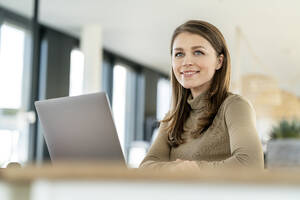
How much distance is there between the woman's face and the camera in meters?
1.65

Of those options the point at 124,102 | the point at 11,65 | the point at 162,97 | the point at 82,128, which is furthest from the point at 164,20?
the point at 82,128

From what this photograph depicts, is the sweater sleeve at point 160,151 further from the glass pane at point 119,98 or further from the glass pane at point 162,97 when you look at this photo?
the glass pane at point 162,97

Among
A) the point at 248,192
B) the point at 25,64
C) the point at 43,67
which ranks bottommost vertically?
the point at 248,192

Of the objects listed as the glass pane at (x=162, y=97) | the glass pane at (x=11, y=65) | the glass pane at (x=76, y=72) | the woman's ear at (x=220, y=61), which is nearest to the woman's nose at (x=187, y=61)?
the woman's ear at (x=220, y=61)

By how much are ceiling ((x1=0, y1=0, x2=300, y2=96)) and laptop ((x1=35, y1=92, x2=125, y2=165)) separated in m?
3.13

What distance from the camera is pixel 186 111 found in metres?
1.77

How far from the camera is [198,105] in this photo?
1698 millimetres

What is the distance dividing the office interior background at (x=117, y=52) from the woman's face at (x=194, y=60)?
2.26 meters

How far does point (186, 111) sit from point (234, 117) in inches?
13.4

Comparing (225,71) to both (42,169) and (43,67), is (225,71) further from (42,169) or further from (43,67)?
(43,67)

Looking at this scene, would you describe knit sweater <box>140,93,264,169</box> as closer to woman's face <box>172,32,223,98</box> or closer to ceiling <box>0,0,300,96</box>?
woman's face <box>172,32,223,98</box>

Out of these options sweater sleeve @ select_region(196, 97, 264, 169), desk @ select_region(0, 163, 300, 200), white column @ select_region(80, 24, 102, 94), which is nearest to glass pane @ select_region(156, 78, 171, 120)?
white column @ select_region(80, 24, 102, 94)

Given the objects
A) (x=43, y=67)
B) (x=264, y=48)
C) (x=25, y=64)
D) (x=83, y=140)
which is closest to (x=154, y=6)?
(x=43, y=67)

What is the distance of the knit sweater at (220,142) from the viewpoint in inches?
53.5
